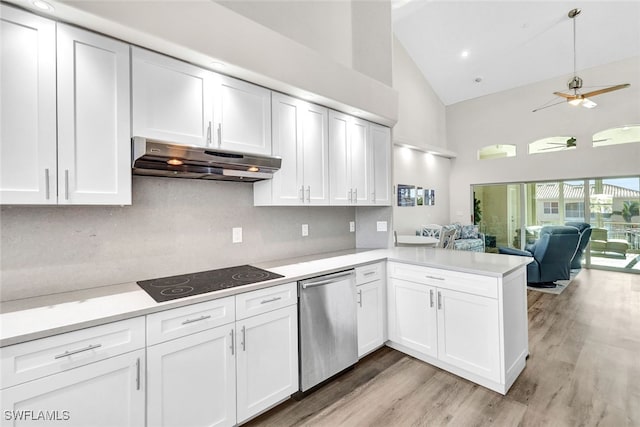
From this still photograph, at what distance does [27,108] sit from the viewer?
141 cm

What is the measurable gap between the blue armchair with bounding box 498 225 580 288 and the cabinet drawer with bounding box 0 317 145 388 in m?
5.46

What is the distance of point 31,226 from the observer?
1.64m

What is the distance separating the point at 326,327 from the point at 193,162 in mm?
1549

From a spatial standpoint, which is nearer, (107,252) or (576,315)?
(107,252)

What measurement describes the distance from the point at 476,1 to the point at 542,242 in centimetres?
422

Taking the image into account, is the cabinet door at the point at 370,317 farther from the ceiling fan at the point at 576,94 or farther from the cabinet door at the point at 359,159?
the ceiling fan at the point at 576,94

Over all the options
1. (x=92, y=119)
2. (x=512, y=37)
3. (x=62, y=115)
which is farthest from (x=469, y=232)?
(x=62, y=115)

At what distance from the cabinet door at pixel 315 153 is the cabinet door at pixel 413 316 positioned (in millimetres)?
1105

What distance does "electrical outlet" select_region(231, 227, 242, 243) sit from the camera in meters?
2.49

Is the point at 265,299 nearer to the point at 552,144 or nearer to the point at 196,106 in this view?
the point at 196,106

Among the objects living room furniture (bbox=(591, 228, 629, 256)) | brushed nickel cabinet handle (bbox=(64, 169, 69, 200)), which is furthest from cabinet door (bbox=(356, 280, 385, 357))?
living room furniture (bbox=(591, 228, 629, 256))

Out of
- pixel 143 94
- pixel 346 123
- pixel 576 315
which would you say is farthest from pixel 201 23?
pixel 576 315

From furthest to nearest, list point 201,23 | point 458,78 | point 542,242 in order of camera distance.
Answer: point 458,78 → point 542,242 → point 201,23

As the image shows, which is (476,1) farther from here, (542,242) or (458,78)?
(542,242)
